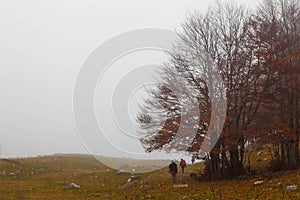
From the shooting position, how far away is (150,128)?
24.6 meters

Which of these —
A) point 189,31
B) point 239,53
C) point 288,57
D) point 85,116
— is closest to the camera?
point 85,116

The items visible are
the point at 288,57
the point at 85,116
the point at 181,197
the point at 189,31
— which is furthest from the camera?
the point at 189,31

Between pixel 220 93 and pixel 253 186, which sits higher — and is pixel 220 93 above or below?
above

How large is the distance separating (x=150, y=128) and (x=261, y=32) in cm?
1022

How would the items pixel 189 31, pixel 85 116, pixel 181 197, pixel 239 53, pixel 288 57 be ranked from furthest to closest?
pixel 189 31 → pixel 239 53 → pixel 288 57 → pixel 85 116 → pixel 181 197

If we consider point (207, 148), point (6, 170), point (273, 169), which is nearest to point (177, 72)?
point (207, 148)

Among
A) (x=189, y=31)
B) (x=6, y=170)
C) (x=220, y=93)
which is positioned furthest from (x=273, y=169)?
(x=6, y=170)

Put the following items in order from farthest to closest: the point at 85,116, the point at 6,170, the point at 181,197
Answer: the point at 6,170 < the point at 85,116 < the point at 181,197

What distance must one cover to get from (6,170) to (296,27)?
1238 inches

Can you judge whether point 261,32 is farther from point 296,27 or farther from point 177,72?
point 177,72

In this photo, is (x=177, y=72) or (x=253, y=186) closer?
(x=253, y=186)

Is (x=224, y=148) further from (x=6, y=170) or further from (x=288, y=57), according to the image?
(x=6, y=170)

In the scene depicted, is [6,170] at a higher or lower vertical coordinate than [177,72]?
lower

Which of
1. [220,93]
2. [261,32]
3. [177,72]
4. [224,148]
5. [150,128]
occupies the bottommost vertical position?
[224,148]
